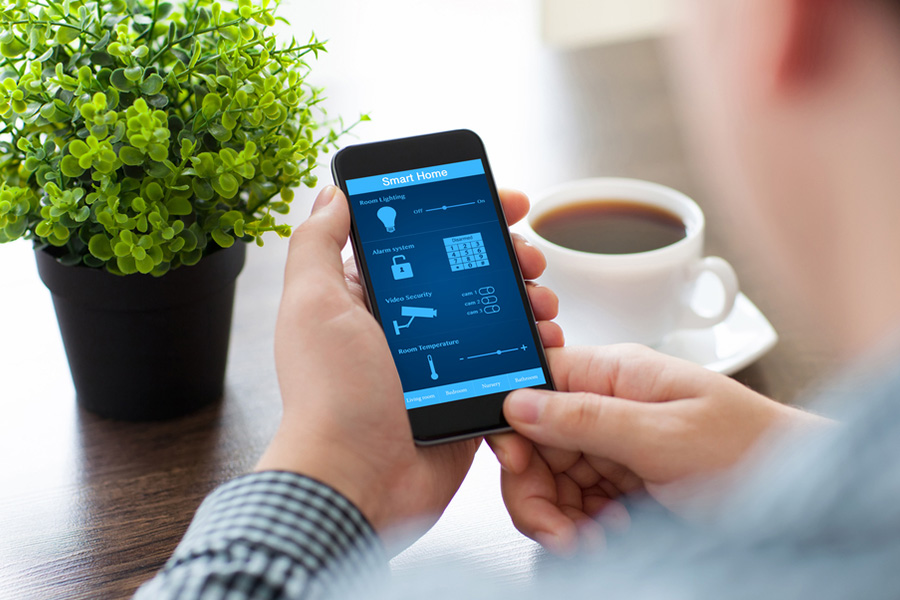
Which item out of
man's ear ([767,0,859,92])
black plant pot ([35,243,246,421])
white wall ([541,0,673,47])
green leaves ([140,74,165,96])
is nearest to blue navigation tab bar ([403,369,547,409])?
black plant pot ([35,243,246,421])

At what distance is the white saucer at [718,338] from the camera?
34.4 inches

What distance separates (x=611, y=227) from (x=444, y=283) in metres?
0.27

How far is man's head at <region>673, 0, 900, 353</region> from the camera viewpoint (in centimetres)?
31

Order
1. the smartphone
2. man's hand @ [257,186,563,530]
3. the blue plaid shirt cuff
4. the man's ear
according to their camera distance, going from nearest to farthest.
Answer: the man's ear
the blue plaid shirt cuff
man's hand @ [257,186,563,530]
the smartphone

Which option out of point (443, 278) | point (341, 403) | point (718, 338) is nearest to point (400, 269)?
point (443, 278)

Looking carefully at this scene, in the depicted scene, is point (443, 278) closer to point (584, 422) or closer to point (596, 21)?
point (584, 422)

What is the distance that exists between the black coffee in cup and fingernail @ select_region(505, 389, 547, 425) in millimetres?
263

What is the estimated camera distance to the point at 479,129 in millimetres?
1325

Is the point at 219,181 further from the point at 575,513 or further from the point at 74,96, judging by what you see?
the point at 575,513

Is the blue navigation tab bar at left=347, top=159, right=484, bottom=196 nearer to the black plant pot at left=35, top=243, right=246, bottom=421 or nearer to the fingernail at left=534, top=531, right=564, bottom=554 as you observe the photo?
the black plant pot at left=35, top=243, right=246, bottom=421

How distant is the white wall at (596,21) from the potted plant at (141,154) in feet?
3.26

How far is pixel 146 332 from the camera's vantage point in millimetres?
Result: 731

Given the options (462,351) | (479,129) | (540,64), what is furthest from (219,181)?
(540,64)

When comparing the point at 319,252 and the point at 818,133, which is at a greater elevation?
the point at 818,133
